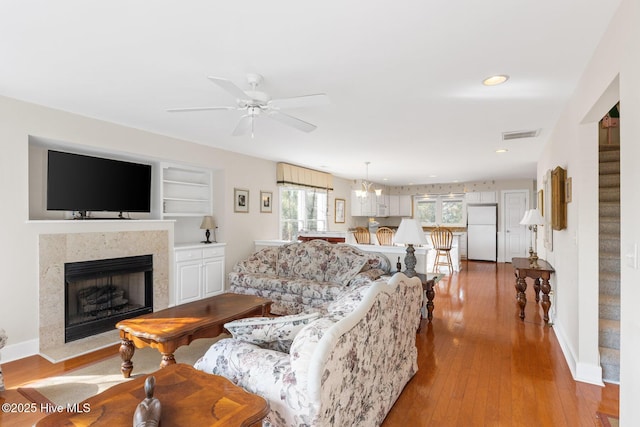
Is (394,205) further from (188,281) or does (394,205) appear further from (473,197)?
(188,281)

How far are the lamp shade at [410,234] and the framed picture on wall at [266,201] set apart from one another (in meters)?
3.00

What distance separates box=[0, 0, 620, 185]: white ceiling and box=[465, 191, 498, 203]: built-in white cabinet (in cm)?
556

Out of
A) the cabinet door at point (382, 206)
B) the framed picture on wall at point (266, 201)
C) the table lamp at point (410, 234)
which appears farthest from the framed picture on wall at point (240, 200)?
the cabinet door at point (382, 206)

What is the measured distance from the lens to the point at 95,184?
12.2 ft

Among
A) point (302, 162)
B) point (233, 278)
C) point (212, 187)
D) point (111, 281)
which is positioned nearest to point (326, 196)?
point (302, 162)

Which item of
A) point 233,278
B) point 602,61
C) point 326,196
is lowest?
point 233,278

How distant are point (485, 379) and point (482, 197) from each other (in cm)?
749

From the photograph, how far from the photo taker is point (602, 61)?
195 centimetres

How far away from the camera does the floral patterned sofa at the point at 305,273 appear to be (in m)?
3.96

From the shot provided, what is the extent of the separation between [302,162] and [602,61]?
482 cm

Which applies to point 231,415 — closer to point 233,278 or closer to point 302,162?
point 233,278

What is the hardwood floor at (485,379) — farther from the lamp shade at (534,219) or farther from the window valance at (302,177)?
the window valance at (302,177)

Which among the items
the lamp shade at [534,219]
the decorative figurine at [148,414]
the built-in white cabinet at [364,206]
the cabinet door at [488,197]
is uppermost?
the cabinet door at [488,197]

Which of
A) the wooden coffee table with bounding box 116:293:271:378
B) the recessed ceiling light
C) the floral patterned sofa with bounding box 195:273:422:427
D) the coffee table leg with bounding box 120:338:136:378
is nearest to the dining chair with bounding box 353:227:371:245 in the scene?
the wooden coffee table with bounding box 116:293:271:378
